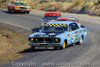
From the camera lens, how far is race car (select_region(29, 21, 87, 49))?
45.9 ft

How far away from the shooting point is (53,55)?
12.6 metres

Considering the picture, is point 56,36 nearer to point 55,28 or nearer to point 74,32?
point 55,28

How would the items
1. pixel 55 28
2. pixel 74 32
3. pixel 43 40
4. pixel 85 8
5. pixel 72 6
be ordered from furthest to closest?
pixel 72 6
pixel 85 8
pixel 74 32
pixel 55 28
pixel 43 40

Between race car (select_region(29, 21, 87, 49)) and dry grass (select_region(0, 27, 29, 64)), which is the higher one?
race car (select_region(29, 21, 87, 49))

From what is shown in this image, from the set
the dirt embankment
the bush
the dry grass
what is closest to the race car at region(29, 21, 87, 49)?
the dry grass

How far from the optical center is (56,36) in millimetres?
13977

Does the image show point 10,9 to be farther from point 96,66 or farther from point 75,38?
point 96,66

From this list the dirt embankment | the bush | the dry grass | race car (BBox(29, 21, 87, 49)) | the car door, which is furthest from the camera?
the bush

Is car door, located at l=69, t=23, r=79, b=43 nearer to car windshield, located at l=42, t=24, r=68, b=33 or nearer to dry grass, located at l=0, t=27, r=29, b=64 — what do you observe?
car windshield, located at l=42, t=24, r=68, b=33

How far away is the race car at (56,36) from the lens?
45.9 ft

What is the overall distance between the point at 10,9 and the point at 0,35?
19.1m

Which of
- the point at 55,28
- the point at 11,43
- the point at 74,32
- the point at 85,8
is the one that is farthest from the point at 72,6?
the point at 55,28

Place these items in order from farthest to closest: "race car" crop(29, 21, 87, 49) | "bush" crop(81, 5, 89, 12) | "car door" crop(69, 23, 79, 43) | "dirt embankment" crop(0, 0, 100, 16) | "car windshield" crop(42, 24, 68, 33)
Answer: "bush" crop(81, 5, 89, 12), "dirt embankment" crop(0, 0, 100, 16), "car door" crop(69, 23, 79, 43), "car windshield" crop(42, 24, 68, 33), "race car" crop(29, 21, 87, 49)

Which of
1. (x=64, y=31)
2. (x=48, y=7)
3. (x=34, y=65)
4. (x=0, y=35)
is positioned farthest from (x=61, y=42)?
(x=48, y=7)
